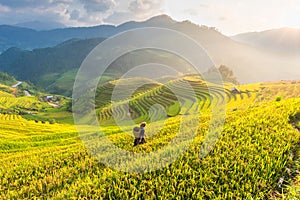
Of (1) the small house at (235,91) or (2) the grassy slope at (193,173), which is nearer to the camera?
(2) the grassy slope at (193,173)

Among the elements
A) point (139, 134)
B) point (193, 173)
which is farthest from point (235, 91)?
point (193, 173)

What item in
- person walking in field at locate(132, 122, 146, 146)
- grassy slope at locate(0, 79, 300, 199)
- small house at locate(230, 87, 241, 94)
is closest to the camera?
grassy slope at locate(0, 79, 300, 199)

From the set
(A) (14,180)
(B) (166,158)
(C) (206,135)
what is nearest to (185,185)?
(B) (166,158)

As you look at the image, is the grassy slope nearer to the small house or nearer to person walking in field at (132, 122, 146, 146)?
person walking in field at (132, 122, 146, 146)

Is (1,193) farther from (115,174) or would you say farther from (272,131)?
(272,131)

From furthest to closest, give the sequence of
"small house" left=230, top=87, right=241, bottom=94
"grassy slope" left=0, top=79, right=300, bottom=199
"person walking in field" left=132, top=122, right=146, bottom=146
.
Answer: "small house" left=230, top=87, right=241, bottom=94, "person walking in field" left=132, top=122, right=146, bottom=146, "grassy slope" left=0, top=79, right=300, bottom=199

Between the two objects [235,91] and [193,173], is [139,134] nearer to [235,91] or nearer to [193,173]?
[193,173]

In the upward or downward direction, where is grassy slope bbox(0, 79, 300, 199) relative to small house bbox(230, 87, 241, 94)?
downward

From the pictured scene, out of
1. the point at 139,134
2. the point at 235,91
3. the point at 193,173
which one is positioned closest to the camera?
the point at 193,173

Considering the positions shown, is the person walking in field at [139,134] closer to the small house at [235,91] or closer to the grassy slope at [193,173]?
the grassy slope at [193,173]

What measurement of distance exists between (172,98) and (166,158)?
75.5m

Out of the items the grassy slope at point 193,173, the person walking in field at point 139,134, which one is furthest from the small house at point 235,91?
the person walking in field at point 139,134

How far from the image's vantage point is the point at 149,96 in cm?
9619

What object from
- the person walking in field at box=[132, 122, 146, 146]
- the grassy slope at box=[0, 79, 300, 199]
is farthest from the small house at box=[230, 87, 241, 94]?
the person walking in field at box=[132, 122, 146, 146]
